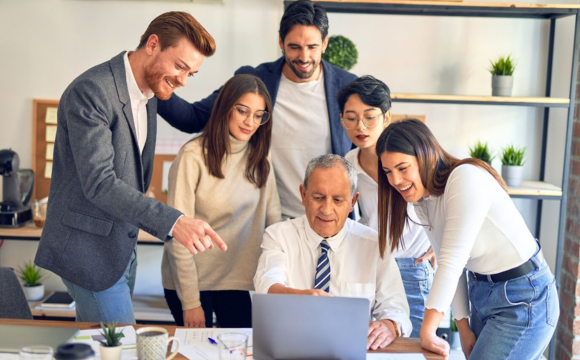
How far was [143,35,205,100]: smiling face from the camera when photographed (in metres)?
1.85

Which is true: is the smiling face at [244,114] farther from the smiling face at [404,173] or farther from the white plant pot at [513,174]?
the white plant pot at [513,174]

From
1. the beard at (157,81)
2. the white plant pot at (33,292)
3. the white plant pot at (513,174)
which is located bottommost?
A: the white plant pot at (33,292)

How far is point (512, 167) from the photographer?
3227mm

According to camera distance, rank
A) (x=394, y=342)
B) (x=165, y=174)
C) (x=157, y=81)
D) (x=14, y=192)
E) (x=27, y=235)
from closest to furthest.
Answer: (x=394, y=342) < (x=157, y=81) < (x=27, y=235) < (x=14, y=192) < (x=165, y=174)

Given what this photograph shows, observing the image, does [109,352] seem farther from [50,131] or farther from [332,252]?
[50,131]

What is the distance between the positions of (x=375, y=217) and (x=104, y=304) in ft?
3.33

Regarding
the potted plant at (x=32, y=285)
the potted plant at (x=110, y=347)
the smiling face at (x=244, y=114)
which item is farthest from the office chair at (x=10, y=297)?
the potted plant at (x=32, y=285)

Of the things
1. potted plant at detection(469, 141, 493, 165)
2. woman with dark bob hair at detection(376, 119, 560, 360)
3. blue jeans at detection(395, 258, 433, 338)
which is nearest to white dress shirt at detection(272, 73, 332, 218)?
blue jeans at detection(395, 258, 433, 338)

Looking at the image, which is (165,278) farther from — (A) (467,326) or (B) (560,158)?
(B) (560,158)

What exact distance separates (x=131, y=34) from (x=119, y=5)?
0.55ft

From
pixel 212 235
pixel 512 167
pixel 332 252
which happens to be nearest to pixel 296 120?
pixel 332 252

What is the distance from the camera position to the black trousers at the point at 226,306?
90.9 inches

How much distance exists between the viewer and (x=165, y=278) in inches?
90.6

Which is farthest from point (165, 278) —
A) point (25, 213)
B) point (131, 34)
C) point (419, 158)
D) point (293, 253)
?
point (131, 34)
